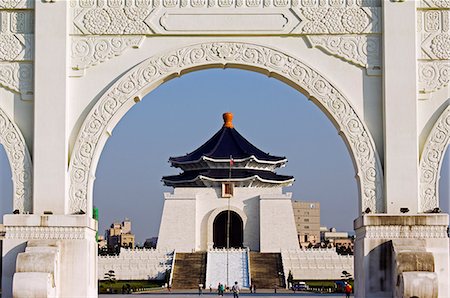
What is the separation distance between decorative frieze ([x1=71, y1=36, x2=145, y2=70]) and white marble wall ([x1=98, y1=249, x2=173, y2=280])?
24.9 m

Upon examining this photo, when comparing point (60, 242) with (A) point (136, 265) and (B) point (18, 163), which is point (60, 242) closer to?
(B) point (18, 163)

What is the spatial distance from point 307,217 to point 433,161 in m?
75.3

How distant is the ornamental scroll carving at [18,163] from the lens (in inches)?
443

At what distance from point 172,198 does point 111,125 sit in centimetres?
2982

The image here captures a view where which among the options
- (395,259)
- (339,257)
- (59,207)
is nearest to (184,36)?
(59,207)

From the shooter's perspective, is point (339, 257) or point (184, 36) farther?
point (339, 257)

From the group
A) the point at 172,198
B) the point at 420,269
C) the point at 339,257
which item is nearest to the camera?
the point at 420,269

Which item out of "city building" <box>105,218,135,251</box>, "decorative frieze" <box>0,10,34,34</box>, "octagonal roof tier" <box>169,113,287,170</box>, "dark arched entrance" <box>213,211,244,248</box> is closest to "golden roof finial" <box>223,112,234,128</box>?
"octagonal roof tier" <box>169,113,287,170</box>

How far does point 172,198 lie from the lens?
135ft

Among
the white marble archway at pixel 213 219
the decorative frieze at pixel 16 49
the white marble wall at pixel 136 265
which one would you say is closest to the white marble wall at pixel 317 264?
the white marble wall at pixel 136 265

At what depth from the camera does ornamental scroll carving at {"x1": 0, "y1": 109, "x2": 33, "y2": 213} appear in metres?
11.2

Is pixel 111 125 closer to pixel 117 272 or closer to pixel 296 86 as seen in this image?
pixel 296 86

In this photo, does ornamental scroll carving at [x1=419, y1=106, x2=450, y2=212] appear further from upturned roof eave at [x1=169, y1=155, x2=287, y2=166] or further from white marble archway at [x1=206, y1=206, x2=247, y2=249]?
upturned roof eave at [x1=169, y1=155, x2=287, y2=166]

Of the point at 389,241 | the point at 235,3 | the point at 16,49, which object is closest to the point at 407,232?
the point at 389,241
